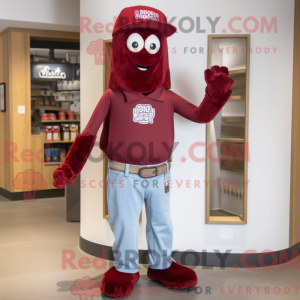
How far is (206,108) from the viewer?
2672 millimetres

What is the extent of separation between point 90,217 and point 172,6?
1.79 m

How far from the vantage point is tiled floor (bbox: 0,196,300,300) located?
271 cm

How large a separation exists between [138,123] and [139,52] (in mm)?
438

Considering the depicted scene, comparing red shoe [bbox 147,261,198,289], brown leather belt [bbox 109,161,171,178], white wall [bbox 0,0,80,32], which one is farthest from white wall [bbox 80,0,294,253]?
white wall [bbox 0,0,80,32]

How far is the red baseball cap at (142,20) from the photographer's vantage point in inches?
100

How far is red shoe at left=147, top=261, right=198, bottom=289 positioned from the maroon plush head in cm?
121

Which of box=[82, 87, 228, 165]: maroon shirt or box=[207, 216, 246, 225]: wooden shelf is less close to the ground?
box=[82, 87, 228, 165]: maroon shirt

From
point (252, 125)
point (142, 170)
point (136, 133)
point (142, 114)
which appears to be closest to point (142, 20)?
point (142, 114)

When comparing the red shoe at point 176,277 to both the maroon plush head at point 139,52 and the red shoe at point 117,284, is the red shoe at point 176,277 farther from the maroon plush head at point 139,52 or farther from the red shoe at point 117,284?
the maroon plush head at point 139,52

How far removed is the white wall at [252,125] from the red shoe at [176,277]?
407 millimetres

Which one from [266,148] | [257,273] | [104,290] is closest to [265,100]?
[266,148]

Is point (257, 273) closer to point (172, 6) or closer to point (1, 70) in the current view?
point (172, 6)

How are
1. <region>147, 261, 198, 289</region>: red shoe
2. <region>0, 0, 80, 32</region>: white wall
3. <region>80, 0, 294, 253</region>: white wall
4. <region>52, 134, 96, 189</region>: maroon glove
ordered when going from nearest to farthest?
1. <region>52, 134, 96, 189</region>: maroon glove
2. <region>147, 261, 198, 289</region>: red shoe
3. <region>80, 0, 294, 253</region>: white wall
4. <region>0, 0, 80, 32</region>: white wall

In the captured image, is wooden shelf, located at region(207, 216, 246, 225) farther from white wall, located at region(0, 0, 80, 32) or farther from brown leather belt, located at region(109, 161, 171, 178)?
white wall, located at region(0, 0, 80, 32)
